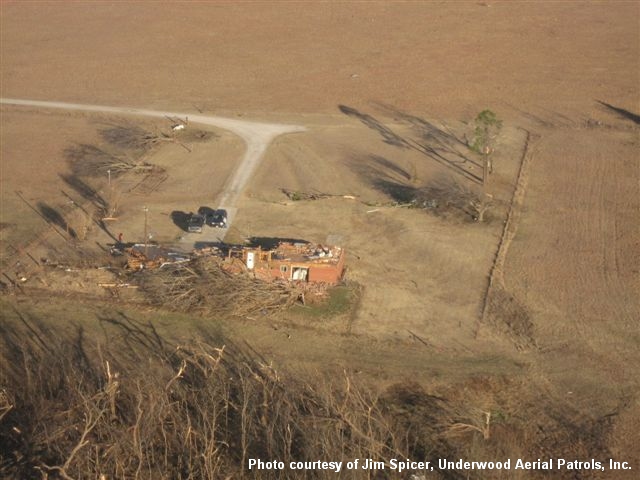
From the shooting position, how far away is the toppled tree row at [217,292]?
31.9 m

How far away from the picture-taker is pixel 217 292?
3195 centimetres

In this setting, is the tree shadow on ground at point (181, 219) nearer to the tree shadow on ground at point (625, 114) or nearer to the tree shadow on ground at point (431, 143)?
the tree shadow on ground at point (431, 143)

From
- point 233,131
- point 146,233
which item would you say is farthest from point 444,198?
point 233,131

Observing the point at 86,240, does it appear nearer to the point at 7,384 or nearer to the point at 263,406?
the point at 7,384

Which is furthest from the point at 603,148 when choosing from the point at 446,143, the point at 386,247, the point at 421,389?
the point at 421,389

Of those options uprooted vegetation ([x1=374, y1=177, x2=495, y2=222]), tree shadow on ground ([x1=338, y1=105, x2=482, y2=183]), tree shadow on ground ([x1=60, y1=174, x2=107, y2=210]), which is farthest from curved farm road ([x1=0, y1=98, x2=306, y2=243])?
uprooted vegetation ([x1=374, y1=177, x2=495, y2=222])

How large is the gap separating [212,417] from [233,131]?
31.9 metres

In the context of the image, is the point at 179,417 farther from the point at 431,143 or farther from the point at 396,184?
the point at 431,143

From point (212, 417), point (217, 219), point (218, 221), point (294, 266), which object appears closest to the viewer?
point (212, 417)

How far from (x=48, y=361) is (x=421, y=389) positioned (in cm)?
1301

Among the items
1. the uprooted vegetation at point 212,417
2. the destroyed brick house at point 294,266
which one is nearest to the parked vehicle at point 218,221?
the destroyed brick house at point 294,266

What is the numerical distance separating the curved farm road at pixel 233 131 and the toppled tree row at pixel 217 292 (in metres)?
5.34

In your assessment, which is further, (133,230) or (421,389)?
(133,230)

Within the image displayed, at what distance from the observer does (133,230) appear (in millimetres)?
39531
